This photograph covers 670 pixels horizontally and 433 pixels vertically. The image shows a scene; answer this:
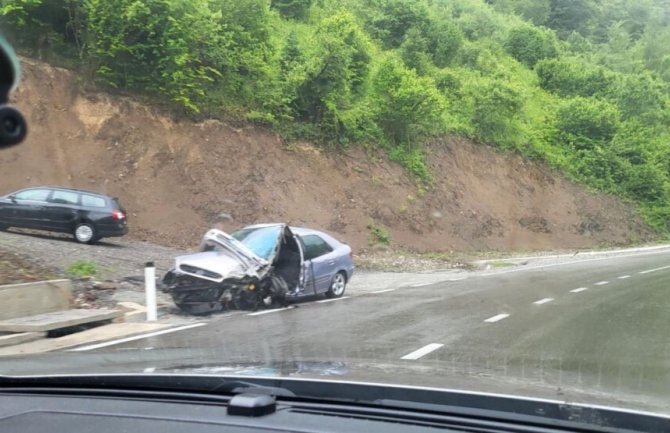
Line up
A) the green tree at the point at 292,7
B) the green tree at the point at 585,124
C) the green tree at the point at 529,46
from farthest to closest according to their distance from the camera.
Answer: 1. the green tree at the point at 529,46
2. the green tree at the point at 585,124
3. the green tree at the point at 292,7

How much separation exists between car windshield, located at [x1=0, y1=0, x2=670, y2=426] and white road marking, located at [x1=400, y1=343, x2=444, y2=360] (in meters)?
0.08

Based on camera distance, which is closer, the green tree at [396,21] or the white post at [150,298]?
the white post at [150,298]

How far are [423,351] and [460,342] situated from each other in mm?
877

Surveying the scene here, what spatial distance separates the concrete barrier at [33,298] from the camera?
10711 mm

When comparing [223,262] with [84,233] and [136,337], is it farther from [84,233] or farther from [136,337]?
[84,233]

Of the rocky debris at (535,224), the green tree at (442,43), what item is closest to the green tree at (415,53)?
the green tree at (442,43)

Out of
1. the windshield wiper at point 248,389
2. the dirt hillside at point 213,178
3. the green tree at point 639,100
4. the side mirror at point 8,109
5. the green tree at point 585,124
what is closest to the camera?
the windshield wiper at point 248,389

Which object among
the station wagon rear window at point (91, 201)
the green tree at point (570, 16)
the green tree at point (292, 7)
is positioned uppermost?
the green tree at point (570, 16)

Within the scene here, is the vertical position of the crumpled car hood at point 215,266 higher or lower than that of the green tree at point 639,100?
lower

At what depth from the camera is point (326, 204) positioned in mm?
27703

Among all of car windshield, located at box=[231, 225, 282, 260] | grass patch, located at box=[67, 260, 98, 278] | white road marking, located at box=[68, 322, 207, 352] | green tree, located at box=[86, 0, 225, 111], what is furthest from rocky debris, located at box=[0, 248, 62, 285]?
green tree, located at box=[86, 0, 225, 111]

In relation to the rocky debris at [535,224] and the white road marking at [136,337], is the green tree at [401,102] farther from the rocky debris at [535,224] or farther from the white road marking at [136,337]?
the white road marking at [136,337]

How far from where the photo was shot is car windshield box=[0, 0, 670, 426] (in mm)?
8320

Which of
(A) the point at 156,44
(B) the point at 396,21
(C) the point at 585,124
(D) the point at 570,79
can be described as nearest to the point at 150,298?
(A) the point at 156,44
